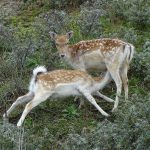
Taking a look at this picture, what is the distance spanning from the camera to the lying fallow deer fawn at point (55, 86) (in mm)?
11156

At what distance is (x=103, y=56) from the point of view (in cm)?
1207

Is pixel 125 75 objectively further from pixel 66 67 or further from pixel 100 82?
pixel 66 67

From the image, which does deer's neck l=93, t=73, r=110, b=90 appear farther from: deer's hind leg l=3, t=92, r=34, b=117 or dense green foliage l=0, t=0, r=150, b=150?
deer's hind leg l=3, t=92, r=34, b=117

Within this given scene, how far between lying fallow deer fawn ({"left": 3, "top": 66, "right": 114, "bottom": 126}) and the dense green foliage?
1.01 ft

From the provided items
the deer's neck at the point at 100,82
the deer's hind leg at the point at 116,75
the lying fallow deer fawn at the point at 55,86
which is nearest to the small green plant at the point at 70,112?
the lying fallow deer fawn at the point at 55,86

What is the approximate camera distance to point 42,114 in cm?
1163

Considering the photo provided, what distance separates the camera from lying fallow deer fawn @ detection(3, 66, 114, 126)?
11156 mm

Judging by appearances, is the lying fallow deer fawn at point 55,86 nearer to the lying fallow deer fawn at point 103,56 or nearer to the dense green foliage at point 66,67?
the dense green foliage at point 66,67

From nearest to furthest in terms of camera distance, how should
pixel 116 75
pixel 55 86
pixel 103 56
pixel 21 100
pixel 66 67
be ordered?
pixel 55 86
pixel 21 100
pixel 116 75
pixel 103 56
pixel 66 67

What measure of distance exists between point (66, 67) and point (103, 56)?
119 centimetres

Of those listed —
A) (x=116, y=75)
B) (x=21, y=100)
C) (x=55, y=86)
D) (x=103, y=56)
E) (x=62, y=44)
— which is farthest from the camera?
(x=62, y=44)

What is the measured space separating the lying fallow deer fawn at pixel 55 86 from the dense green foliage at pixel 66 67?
308 millimetres

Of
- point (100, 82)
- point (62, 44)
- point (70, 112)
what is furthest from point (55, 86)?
point (62, 44)

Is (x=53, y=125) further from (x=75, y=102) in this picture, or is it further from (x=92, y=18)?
(x=92, y=18)
